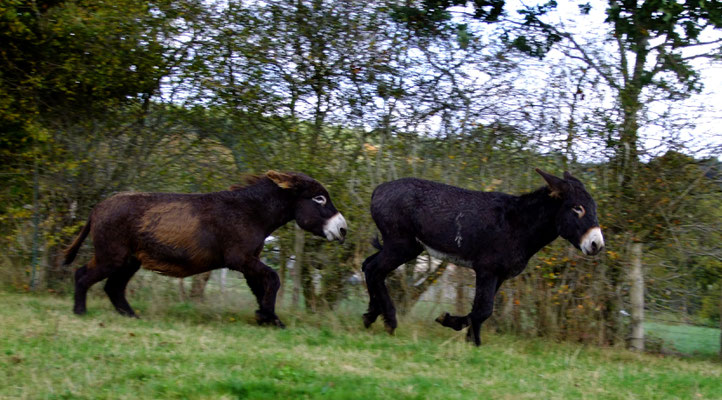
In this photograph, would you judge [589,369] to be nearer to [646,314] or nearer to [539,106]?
[646,314]

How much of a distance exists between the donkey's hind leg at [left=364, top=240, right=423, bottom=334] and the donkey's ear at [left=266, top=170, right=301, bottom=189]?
4.52 ft

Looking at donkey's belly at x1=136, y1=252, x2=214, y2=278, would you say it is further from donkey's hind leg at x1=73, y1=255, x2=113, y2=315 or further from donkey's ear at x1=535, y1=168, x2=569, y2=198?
donkey's ear at x1=535, y1=168, x2=569, y2=198

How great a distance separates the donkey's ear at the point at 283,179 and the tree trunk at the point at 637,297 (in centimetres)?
483

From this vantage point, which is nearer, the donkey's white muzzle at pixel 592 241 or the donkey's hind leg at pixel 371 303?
the donkey's white muzzle at pixel 592 241

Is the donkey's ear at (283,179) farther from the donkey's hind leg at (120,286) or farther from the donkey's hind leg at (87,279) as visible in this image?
the donkey's hind leg at (87,279)

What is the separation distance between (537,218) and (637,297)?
2.57 meters

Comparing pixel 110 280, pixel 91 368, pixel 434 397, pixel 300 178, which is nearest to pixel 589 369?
pixel 434 397

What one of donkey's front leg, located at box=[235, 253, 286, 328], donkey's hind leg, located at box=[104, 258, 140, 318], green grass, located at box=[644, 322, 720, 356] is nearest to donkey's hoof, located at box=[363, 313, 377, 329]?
donkey's front leg, located at box=[235, 253, 286, 328]

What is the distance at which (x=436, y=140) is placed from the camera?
10562 millimetres

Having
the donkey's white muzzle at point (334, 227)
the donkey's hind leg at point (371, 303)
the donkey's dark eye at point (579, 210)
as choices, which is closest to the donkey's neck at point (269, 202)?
the donkey's white muzzle at point (334, 227)

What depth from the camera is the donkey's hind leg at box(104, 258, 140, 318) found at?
29.4ft

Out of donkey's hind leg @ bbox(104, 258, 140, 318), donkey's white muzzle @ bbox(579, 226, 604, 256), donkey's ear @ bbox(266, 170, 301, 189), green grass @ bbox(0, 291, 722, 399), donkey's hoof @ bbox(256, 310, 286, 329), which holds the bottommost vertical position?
green grass @ bbox(0, 291, 722, 399)

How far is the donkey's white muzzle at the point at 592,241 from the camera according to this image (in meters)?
7.80

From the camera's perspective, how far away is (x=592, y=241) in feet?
25.7
